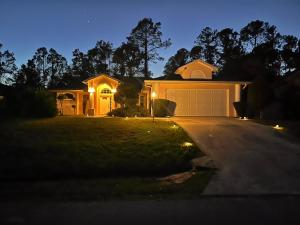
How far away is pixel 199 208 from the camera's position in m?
8.38

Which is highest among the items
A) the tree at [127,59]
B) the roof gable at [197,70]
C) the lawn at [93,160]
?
the tree at [127,59]

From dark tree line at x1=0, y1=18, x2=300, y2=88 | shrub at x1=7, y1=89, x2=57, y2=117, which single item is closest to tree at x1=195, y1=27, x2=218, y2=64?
dark tree line at x1=0, y1=18, x2=300, y2=88

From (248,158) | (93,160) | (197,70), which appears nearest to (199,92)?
(197,70)

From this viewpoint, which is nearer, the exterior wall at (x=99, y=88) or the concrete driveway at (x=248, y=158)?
the concrete driveway at (x=248, y=158)

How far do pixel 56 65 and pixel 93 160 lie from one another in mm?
49303

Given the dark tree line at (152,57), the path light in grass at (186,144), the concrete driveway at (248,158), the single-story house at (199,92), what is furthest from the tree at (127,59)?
the path light in grass at (186,144)

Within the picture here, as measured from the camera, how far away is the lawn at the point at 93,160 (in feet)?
34.4

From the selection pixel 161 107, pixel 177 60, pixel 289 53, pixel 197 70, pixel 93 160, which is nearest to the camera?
pixel 93 160

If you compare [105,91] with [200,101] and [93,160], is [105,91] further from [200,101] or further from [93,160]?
[93,160]

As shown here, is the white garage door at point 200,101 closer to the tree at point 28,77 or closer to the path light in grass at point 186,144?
the path light in grass at point 186,144

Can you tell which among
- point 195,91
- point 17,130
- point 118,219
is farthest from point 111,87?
point 118,219

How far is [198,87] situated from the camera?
29.3 metres

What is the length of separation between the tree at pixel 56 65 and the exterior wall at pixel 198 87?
33.5m

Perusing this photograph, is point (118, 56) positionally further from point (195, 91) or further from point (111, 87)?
point (195, 91)
